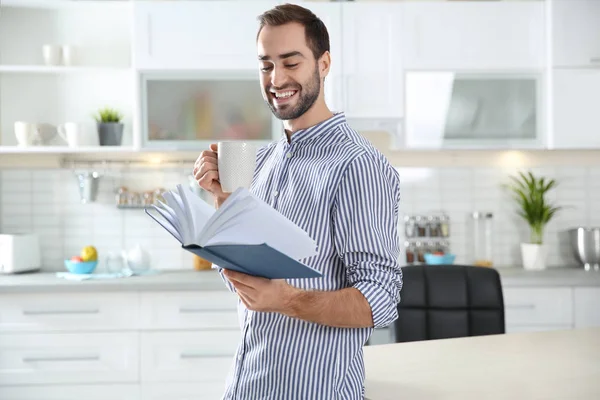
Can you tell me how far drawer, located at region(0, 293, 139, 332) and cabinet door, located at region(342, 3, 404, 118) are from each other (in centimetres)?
145

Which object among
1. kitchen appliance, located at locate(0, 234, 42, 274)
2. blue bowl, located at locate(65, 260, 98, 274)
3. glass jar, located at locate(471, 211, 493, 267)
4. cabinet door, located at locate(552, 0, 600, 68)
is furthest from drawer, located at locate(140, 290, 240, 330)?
cabinet door, located at locate(552, 0, 600, 68)

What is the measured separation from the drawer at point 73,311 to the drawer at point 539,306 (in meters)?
1.74

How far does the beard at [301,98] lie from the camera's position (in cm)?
141

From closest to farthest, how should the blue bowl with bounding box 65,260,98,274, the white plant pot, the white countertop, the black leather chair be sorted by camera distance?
the white countertop < the black leather chair < the blue bowl with bounding box 65,260,98,274 < the white plant pot

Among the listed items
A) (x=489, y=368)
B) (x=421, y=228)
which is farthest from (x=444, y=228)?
(x=489, y=368)

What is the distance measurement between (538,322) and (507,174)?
36.8 inches

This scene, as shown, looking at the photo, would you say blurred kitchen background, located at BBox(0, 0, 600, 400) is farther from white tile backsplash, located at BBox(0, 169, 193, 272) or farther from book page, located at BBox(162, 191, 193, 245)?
book page, located at BBox(162, 191, 193, 245)

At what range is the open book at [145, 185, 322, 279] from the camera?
3.47 ft

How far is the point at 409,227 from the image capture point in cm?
415

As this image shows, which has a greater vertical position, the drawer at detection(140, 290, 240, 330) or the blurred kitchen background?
the blurred kitchen background

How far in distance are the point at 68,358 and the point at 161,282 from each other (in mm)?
544

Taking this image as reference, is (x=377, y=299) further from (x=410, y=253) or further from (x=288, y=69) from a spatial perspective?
(x=410, y=253)

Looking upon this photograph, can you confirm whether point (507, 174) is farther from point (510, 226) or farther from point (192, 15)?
point (192, 15)

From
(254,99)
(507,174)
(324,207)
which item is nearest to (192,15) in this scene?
(254,99)
